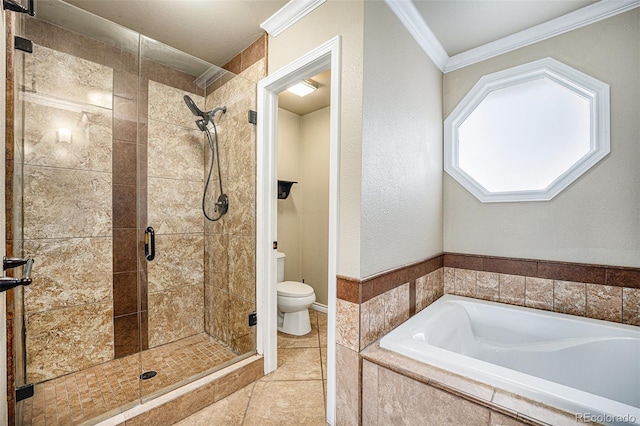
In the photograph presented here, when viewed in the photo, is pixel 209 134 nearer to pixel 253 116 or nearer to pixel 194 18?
pixel 253 116

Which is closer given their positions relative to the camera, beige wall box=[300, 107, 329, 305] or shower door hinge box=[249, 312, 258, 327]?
shower door hinge box=[249, 312, 258, 327]

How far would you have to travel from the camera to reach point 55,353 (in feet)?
5.99

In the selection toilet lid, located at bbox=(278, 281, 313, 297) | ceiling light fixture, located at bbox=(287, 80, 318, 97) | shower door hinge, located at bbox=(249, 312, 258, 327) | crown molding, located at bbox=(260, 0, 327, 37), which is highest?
crown molding, located at bbox=(260, 0, 327, 37)

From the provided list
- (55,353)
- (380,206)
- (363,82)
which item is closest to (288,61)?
(363,82)

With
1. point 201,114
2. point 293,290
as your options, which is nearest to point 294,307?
point 293,290

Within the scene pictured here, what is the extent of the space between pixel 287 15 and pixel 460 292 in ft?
7.62

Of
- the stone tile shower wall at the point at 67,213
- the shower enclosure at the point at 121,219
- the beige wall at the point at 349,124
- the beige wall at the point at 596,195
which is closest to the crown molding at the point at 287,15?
the beige wall at the point at 349,124

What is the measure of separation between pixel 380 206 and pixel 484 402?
941 mm

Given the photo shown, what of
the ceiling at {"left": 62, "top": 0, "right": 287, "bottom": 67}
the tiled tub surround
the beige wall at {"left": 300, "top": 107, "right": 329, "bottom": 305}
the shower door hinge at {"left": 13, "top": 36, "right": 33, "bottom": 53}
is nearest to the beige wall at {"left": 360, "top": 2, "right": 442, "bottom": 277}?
the tiled tub surround

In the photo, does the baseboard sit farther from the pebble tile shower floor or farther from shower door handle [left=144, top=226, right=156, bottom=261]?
shower door handle [left=144, top=226, right=156, bottom=261]

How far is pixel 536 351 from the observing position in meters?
1.71

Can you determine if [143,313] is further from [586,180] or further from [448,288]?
[586,180]

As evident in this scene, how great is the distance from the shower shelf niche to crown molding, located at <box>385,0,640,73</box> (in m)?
1.82

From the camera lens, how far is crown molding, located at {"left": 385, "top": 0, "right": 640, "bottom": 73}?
1.66 m
